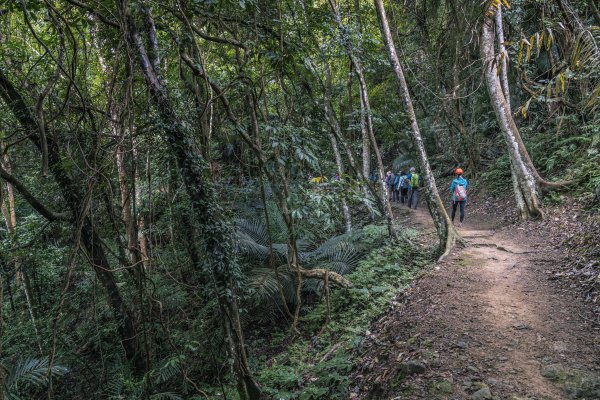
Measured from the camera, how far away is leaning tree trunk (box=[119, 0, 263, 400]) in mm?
3680

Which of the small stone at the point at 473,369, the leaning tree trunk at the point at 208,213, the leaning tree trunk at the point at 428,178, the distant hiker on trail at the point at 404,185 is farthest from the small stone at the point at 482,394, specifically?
the distant hiker on trail at the point at 404,185

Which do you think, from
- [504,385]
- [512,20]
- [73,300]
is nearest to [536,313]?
[504,385]

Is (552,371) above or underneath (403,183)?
underneath

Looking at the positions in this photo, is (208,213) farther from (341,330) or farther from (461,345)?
(341,330)

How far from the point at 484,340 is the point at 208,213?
3.12 metres

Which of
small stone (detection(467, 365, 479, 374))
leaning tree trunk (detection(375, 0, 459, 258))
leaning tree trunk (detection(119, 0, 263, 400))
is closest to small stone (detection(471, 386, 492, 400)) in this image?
small stone (detection(467, 365, 479, 374))

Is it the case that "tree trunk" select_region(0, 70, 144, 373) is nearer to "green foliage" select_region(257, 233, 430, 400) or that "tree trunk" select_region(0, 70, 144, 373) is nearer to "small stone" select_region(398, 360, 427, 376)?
"green foliage" select_region(257, 233, 430, 400)

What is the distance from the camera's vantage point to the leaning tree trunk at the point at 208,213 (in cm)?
368

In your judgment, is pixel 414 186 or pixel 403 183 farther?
pixel 403 183

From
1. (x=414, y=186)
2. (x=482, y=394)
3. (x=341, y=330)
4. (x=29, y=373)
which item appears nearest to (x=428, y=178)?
(x=341, y=330)

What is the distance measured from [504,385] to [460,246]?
4.48 meters

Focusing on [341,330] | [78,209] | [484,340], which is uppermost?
[78,209]

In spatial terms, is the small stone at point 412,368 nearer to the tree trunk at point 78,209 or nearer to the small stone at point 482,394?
the small stone at point 482,394

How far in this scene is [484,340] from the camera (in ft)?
12.7
